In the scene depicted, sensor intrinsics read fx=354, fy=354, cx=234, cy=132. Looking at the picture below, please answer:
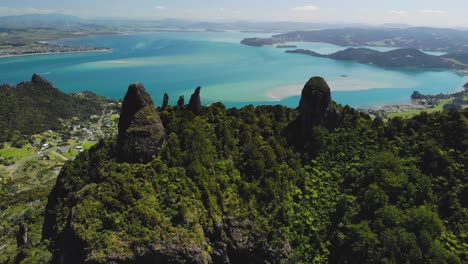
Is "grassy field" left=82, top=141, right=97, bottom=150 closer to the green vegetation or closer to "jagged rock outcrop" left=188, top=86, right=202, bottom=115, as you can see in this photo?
the green vegetation

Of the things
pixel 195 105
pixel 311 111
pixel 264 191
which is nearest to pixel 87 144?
pixel 195 105

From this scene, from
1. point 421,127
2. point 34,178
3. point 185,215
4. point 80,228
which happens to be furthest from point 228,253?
point 34,178

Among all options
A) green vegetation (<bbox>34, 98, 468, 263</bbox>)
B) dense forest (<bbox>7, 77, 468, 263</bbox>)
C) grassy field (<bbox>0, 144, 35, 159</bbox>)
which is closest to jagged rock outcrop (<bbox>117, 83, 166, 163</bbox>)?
dense forest (<bbox>7, 77, 468, 263</bbox>)

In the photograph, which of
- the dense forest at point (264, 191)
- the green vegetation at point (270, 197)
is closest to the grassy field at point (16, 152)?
the dense forest at point (264, 191)

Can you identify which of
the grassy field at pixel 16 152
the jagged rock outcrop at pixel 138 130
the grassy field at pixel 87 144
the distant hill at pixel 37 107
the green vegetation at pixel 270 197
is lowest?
the grassy field at pixel 16 152

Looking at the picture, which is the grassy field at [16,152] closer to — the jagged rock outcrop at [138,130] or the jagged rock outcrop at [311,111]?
the jagged rock outcrop at [138,130]

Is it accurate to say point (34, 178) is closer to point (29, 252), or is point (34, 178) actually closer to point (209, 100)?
point (29, 252)
